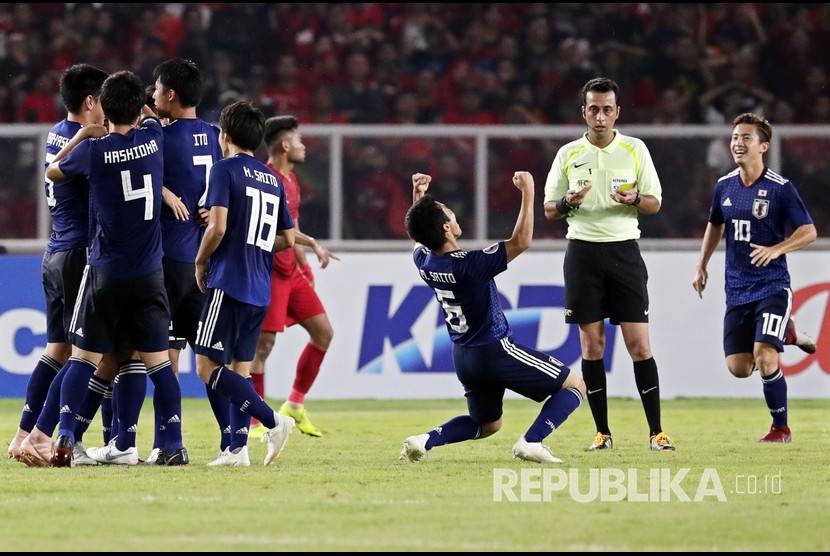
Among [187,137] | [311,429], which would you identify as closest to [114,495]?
[187,137]

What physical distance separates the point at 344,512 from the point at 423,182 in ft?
8.36

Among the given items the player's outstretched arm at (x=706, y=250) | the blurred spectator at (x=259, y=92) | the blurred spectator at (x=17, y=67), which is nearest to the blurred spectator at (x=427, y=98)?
the blurred spectator at (x=259, y=92)

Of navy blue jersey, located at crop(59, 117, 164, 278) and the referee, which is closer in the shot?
navy blue jersey, located at crop(59, 117, 164, 278)

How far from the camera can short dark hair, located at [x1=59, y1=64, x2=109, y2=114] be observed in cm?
793

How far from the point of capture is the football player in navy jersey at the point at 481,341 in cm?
770

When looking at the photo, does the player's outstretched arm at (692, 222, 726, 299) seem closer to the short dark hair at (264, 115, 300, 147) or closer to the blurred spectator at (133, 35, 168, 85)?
the short dark hair at (264, 115, 300, 147)

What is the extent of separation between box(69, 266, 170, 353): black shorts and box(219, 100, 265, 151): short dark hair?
2.74 ft

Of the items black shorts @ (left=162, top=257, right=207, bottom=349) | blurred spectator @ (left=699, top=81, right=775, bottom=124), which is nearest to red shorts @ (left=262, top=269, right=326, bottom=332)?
black shorts @ (left=162, top=257, right=207, bottom=349)

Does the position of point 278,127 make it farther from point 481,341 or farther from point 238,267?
point 481,341

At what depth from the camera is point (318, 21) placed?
1778 cm

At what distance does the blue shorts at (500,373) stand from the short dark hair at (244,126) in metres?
1.57

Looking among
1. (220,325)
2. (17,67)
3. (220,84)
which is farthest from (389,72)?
(220,325)

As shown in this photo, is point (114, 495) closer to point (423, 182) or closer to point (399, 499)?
point (399, 499)

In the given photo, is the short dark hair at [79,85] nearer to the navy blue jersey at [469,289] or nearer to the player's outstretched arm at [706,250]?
the navy blue jersey at [469,289]
